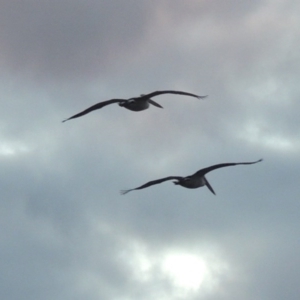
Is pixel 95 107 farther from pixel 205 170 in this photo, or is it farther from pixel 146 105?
pixel 205 170

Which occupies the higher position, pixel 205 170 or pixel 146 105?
pixel 146 105

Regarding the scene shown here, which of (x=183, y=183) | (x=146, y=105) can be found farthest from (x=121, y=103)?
(x=183, y=183)

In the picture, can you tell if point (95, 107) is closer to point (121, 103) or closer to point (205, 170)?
point (121, 103)

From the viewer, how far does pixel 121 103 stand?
32.7 meters

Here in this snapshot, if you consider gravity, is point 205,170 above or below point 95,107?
below

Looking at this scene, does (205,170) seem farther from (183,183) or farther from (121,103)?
(121,103)

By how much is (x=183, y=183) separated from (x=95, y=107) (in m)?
6.32

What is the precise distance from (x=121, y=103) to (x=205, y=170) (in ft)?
19.0

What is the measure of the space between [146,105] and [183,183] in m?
4.81

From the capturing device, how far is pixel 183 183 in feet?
105

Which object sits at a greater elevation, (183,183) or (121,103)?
(121,103)

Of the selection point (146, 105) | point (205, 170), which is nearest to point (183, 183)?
point (205, 170)

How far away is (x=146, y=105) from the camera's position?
33312 millimetres

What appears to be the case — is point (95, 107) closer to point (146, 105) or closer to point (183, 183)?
point (146, 105)
